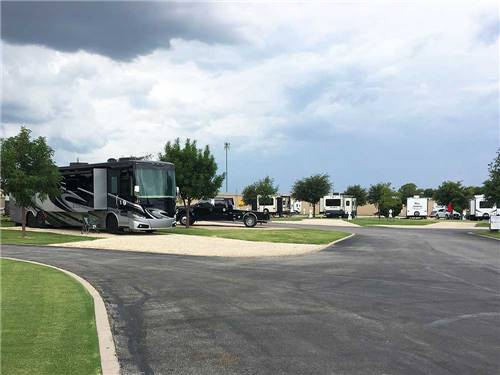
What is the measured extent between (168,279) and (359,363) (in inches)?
281

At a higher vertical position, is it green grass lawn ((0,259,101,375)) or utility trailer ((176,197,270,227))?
utility trailer ((176,197,270,227))

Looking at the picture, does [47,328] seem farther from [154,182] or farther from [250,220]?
[250,220]

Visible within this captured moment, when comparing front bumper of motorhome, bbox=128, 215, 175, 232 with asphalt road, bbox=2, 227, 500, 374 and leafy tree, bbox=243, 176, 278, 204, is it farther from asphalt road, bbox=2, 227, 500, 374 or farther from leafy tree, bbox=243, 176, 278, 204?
leafy tree, bbox=243, 176, 278, 204

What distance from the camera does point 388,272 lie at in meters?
14.2

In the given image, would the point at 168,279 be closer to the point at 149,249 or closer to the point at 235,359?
the point at 235,359

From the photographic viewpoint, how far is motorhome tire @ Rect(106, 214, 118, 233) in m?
27.1

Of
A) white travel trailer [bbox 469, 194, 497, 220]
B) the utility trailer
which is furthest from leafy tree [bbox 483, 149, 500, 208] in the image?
white travel trailer [bbox 469, 194, 497, 220]

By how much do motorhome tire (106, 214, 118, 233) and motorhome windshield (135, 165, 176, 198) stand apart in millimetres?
2088

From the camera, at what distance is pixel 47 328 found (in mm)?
7066

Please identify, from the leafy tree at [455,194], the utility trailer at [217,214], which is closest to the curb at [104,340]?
the utility trailer at [217,214]

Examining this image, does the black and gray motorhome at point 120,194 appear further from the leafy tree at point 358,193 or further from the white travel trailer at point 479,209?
the leafy tree at point 358,193

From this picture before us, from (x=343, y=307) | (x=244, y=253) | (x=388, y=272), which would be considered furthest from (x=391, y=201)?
(x=343, y=307)

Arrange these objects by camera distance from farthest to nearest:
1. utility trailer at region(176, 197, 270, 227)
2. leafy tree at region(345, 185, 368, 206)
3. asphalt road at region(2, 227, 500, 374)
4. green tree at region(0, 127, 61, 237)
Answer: leafy tree at region(345, 185, 368, 206) < utility trailer at region(176, 197, 270, 227) < green tree at region(0, 127, 61, 237) < asphalt road at region(2, 227, 500, 374)

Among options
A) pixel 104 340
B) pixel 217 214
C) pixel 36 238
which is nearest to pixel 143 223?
pixel 36 238
